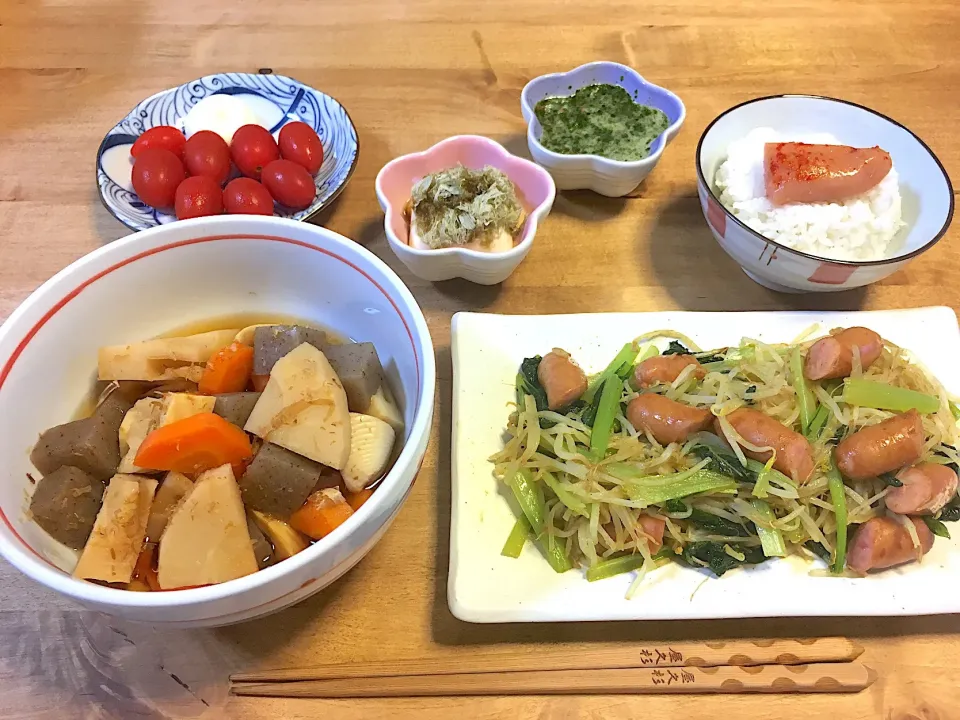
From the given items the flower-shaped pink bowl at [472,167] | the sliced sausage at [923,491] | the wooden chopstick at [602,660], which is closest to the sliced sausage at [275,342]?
the flower-shaped pink bowl at [472,167]

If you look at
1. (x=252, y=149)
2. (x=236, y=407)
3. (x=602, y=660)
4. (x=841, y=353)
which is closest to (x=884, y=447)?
(x=841, y=353)

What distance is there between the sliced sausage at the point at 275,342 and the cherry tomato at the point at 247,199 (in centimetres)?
49

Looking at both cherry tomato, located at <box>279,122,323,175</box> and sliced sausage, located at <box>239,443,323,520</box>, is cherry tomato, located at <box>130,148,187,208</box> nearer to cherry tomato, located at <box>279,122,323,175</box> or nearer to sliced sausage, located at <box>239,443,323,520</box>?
cherry tomato, located at <box>279,122,323,175</box>

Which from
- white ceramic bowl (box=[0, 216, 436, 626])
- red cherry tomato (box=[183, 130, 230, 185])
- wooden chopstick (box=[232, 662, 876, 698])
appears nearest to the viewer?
white ceramic bowl (box=[0, 216, 436, 626])

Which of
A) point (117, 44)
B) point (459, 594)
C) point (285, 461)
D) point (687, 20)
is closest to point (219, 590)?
point (285, 461)

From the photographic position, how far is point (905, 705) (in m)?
1.07

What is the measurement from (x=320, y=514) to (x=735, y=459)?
28.3 inches

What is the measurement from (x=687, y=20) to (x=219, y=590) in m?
2.00

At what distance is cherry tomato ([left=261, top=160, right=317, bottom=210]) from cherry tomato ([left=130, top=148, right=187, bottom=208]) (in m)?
0.20

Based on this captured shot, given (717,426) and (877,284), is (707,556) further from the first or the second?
(877,284)

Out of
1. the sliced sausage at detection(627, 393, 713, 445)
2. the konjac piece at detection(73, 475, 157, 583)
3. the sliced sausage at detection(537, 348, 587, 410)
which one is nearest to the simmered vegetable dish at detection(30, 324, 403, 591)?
the konjac piece at detection(73, 475, 157, 583)

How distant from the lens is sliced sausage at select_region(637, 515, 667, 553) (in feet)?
3.93

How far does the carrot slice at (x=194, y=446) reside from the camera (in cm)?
97

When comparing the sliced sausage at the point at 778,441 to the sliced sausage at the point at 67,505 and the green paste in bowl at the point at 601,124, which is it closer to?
the green paste in bowl at the point at 601,124
